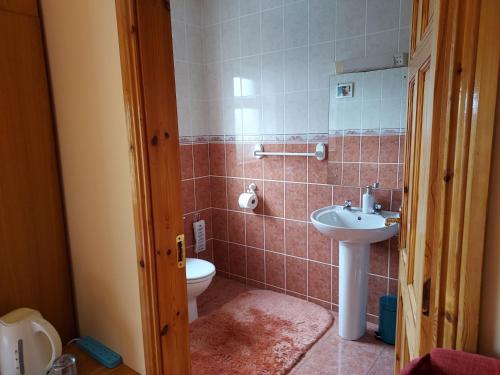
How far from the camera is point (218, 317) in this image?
8.85 feet

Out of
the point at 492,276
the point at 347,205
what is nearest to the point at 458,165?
the point at 492,276

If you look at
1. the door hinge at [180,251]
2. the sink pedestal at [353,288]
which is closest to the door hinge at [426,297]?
the door hinge at [180,251]

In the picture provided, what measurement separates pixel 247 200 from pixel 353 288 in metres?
1.07

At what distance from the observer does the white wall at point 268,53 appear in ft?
7.54

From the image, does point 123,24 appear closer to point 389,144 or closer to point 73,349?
point 73,349

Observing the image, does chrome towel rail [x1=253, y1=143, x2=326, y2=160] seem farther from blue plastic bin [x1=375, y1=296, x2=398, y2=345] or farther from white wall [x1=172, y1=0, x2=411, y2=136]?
blue plastic bin [x1=375, y1=296, x2=398, y2=345]

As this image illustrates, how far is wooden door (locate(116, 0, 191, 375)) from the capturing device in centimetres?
98

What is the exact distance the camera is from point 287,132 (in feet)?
8.97

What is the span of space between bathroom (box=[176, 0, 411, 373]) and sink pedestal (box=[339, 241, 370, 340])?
0.59ft

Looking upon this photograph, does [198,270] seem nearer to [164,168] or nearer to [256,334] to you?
[256,334]

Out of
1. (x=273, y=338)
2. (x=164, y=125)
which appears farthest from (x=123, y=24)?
(x=273, y=338)

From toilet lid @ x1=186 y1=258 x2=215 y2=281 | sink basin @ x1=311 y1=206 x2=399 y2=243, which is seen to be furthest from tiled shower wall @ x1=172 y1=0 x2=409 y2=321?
toilet lid @ x1=186 y1=258 x2=215 y2=281

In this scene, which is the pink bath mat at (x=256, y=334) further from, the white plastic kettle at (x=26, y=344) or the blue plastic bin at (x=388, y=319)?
the white plastic kettle at (x=26, y=344)

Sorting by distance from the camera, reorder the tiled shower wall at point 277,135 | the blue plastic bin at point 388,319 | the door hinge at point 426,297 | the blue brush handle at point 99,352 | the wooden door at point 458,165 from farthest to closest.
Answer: the tiled shower wall at point 277,135 → the blue plastic bin at point 388,319 → the blue brush handle at point 99,352 → the door hinge at point 426,297 → the wooden door at point 458,165
